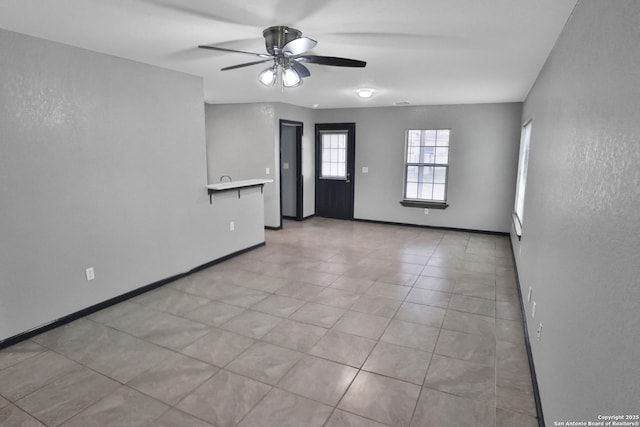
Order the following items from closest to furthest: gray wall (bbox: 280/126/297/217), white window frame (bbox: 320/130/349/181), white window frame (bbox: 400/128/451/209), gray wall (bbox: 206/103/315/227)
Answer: gray wall (bbox: 206/103/315/227) → white window frame (bbox: 400/128/451/209) → gray wall (bbox: 280/126/297/217) → white window frame (bbox: 320/130/349/181)

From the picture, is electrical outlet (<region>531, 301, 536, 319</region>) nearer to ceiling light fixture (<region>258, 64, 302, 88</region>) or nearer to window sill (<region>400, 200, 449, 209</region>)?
ceiling light fixture (<region>258, 64, 302, 88</region>)

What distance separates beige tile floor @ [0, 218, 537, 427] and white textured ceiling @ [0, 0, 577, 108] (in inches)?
90.4

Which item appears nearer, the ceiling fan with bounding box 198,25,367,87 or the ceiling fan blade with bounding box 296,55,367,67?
the ceiling fan with bounding box 198,25,367,87

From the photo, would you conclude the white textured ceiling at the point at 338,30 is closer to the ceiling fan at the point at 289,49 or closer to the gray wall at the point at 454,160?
the ceiling fan at the point at 289,49

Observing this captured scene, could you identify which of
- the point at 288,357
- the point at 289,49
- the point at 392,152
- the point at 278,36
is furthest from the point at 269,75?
the point at 392,152

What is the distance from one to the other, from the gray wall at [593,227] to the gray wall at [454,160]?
163 inches

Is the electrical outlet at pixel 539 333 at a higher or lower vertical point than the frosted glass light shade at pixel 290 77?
lower

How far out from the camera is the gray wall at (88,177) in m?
2.83

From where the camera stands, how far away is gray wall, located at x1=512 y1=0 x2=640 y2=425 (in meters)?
1.05

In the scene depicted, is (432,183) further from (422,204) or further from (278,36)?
(278,36)

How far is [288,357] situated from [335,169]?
18.2 feet

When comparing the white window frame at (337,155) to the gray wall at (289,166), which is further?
the white window frame at (337,155)

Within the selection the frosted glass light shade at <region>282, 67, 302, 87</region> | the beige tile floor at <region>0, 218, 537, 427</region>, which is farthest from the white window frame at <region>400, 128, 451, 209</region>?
the frosted glass light shade at <region>282, 67, 302, 87</region>

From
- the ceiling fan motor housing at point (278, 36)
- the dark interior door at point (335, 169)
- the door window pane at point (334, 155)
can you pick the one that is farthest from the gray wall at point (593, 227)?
the door window pane at point (334, 155)
